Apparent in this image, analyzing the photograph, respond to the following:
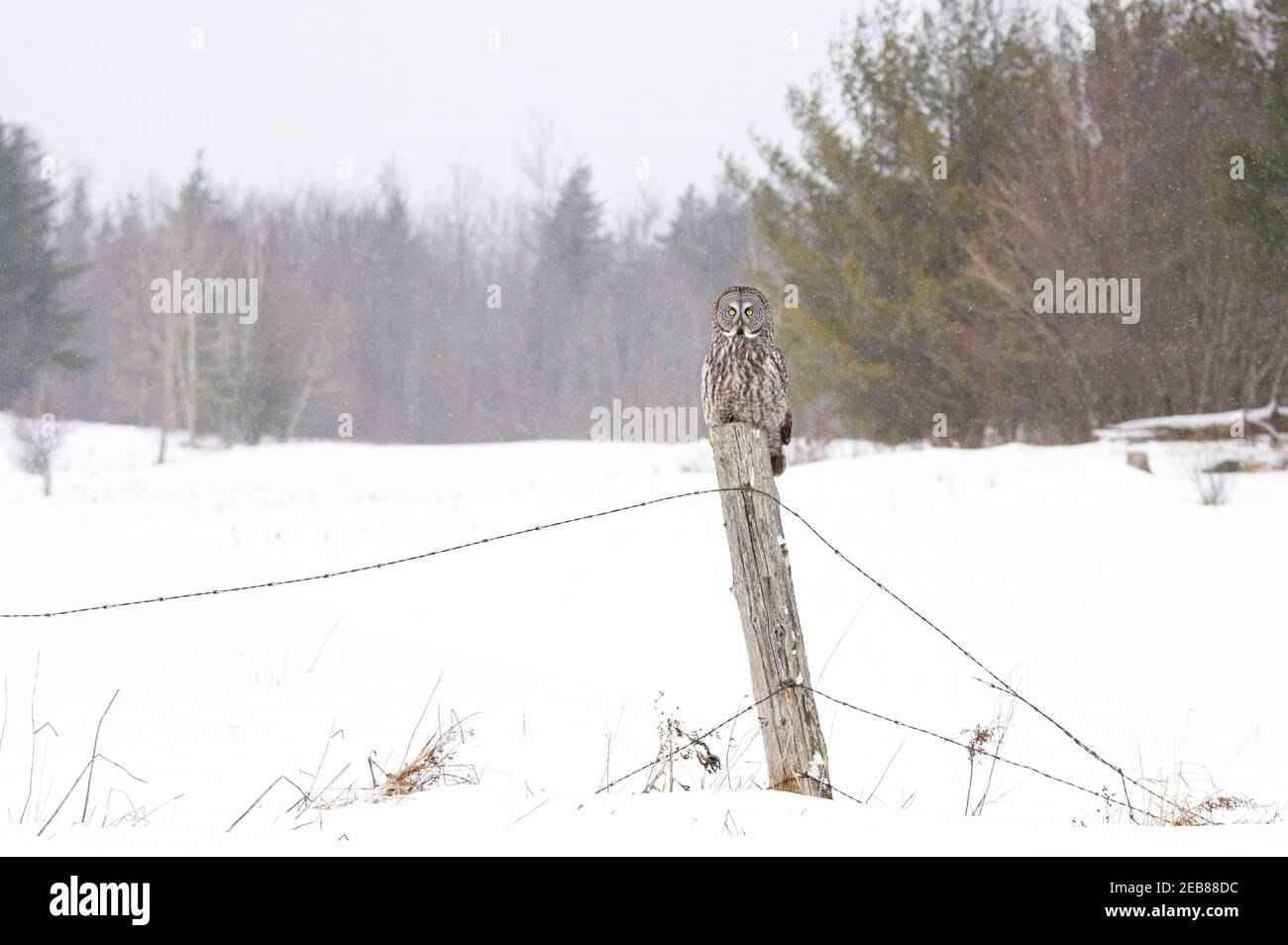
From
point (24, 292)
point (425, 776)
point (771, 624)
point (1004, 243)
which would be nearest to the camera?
point (771, 624)

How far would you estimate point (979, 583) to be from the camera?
30.1 feet

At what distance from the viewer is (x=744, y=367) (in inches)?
155

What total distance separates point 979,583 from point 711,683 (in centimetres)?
350

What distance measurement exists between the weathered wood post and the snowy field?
0.23 metres

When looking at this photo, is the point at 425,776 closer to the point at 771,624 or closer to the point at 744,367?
the point at 771,624

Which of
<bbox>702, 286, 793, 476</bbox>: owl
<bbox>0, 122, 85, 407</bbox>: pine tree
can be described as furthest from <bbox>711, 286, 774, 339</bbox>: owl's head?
<bbox>0, 122, 85, 407</bbox>: pine tree

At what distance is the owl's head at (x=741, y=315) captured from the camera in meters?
3.99

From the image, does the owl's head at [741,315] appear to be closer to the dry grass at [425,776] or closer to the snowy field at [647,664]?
the snowy field at [647,664]

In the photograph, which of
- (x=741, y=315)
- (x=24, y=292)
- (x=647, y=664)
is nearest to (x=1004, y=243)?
(x=647, y=664)

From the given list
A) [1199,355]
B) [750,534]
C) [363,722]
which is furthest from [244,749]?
[1199,355]

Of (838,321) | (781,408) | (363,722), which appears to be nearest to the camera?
(781,408)

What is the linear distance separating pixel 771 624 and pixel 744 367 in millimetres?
1138

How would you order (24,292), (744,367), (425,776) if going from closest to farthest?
(425,776) → (744,367) → (24,292)
